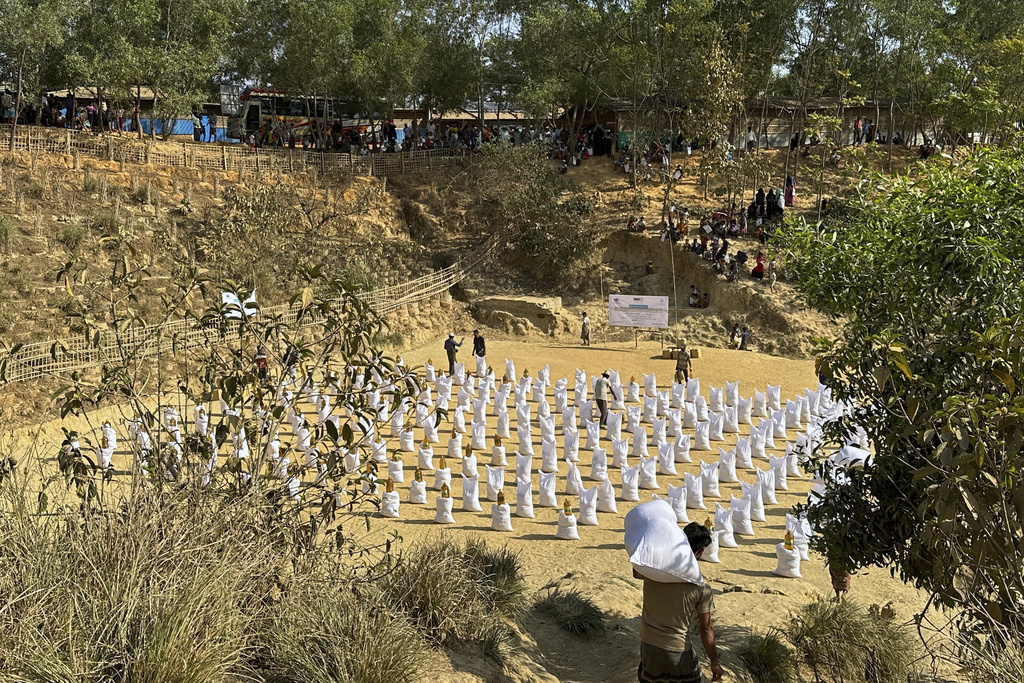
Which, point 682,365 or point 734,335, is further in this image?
point 734,335

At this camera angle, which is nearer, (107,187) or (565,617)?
(565,617)

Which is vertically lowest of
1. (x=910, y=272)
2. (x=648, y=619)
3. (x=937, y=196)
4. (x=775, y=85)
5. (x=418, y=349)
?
(x=418, y=349)

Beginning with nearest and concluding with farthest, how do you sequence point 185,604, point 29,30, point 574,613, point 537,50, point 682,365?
1. point 185,604
2. point 574,613
3. point 682,365
4. point 29,30
5. point 537,50

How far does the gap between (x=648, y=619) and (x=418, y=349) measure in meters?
19.3

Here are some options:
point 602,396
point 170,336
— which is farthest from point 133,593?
point 602,396

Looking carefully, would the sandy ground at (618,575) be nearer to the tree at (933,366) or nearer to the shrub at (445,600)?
the shrub at (445,600)

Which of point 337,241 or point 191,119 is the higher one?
point 191,119

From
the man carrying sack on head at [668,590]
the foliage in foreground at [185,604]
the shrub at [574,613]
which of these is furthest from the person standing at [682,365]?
the man carrying sack on head at [668,590]

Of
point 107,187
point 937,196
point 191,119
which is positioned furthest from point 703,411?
point 191,119

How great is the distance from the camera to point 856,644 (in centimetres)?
792

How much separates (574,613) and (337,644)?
13.0 ft

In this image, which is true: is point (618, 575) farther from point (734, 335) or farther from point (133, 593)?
point (734, 335)

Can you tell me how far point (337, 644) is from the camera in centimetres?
509

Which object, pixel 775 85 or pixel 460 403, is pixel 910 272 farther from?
pixel 775 85
